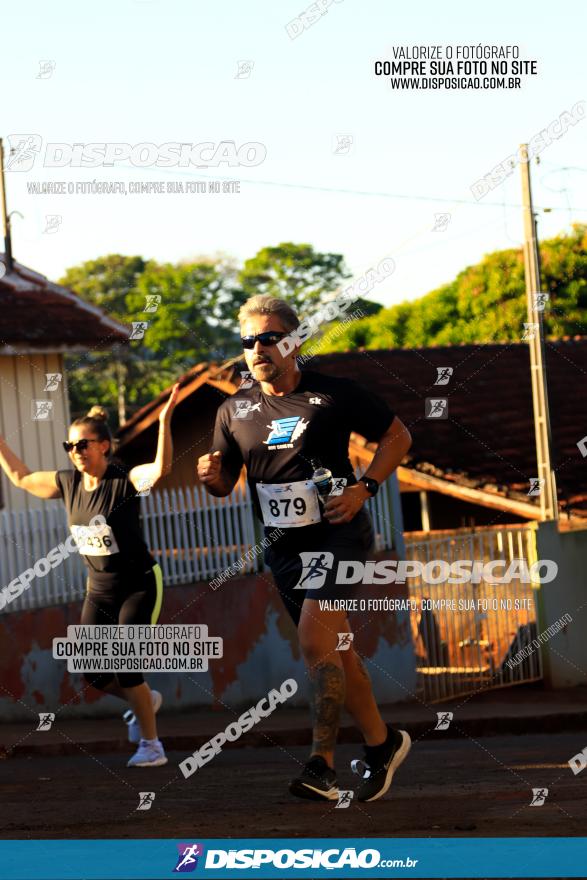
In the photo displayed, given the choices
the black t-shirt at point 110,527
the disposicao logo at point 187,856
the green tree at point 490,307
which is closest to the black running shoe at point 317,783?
the disposicao logo at point 187,856

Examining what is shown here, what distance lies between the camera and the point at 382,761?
6.71 metres

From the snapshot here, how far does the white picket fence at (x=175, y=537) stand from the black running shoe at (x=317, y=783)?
649 cm

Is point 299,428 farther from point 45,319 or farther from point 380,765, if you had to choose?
point 45,319

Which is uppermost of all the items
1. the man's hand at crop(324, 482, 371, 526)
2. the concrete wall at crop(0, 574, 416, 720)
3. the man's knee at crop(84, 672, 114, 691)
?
the man's hand at crop(324, 482, 371, 526)

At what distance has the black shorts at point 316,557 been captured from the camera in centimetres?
648

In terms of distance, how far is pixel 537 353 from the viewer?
15.7 m

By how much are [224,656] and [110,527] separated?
15.9 ft

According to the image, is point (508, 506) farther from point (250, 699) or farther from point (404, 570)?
point (250, 699)

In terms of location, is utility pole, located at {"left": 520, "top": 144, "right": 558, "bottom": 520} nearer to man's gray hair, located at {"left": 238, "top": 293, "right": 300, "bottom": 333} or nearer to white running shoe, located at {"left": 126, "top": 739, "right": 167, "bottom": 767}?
white running shoe, located at {"left": 126, "top": 739, "right": 167, "bottom": 767}

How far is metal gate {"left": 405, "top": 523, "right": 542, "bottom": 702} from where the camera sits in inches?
Answer: 564

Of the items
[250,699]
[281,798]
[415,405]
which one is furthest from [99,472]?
[415,405]

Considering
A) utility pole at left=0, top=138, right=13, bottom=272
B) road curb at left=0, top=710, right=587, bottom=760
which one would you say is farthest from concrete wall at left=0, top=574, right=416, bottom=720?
utility pole at left=0, top=138, right=13, bottom=272

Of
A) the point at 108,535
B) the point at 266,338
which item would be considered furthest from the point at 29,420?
the point at 266,338

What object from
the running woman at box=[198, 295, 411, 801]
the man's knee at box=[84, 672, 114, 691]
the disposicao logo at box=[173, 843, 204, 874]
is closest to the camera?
the disposicao logo at box=[173, 843, 204, 874]
